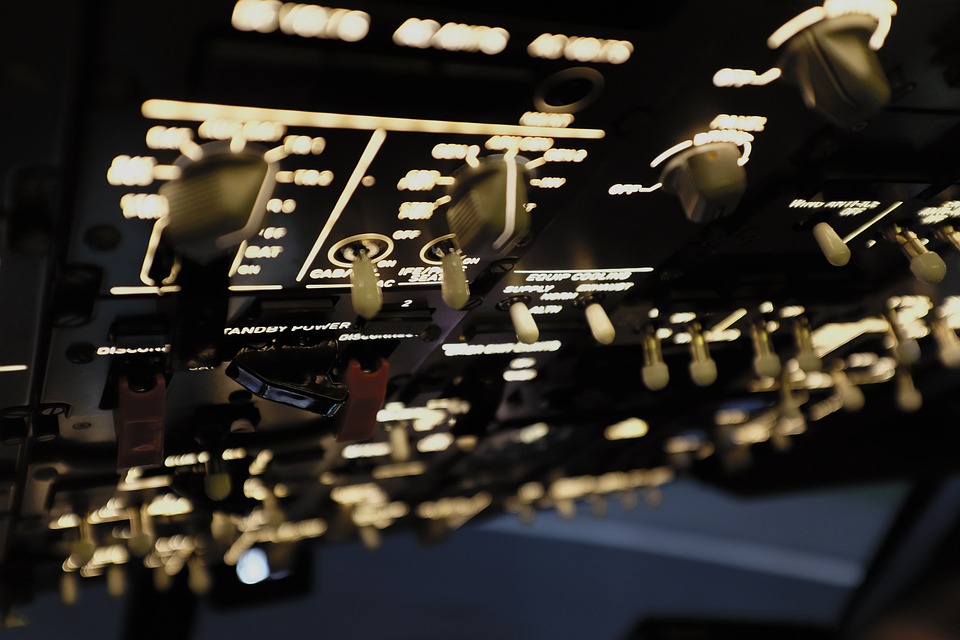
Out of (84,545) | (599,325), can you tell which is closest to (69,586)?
(84,545)

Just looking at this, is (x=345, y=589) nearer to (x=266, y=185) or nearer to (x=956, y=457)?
(x=956, y=457)

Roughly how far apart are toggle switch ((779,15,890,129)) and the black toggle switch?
1877 millimetres

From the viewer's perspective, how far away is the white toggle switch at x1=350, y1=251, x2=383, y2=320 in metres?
2.55

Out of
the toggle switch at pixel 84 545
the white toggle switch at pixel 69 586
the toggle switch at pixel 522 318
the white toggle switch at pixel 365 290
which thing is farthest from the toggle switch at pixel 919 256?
the white toggle switch at pixel 69 586

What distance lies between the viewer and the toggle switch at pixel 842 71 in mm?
2162

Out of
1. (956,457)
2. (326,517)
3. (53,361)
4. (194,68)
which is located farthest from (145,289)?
(956,457)

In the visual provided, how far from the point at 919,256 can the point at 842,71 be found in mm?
1380

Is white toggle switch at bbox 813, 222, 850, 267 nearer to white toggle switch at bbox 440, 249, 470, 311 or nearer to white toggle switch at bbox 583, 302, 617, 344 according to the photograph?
white toggle switch at bbox 583, 302, 617, 344

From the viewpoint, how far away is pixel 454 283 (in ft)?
8.91

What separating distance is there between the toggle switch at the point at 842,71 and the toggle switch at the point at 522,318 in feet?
3.97

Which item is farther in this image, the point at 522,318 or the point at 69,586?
the point at 69,586

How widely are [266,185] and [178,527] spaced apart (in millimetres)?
4274

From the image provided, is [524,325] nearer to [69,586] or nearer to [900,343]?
[900,343]

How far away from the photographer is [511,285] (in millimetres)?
3408
